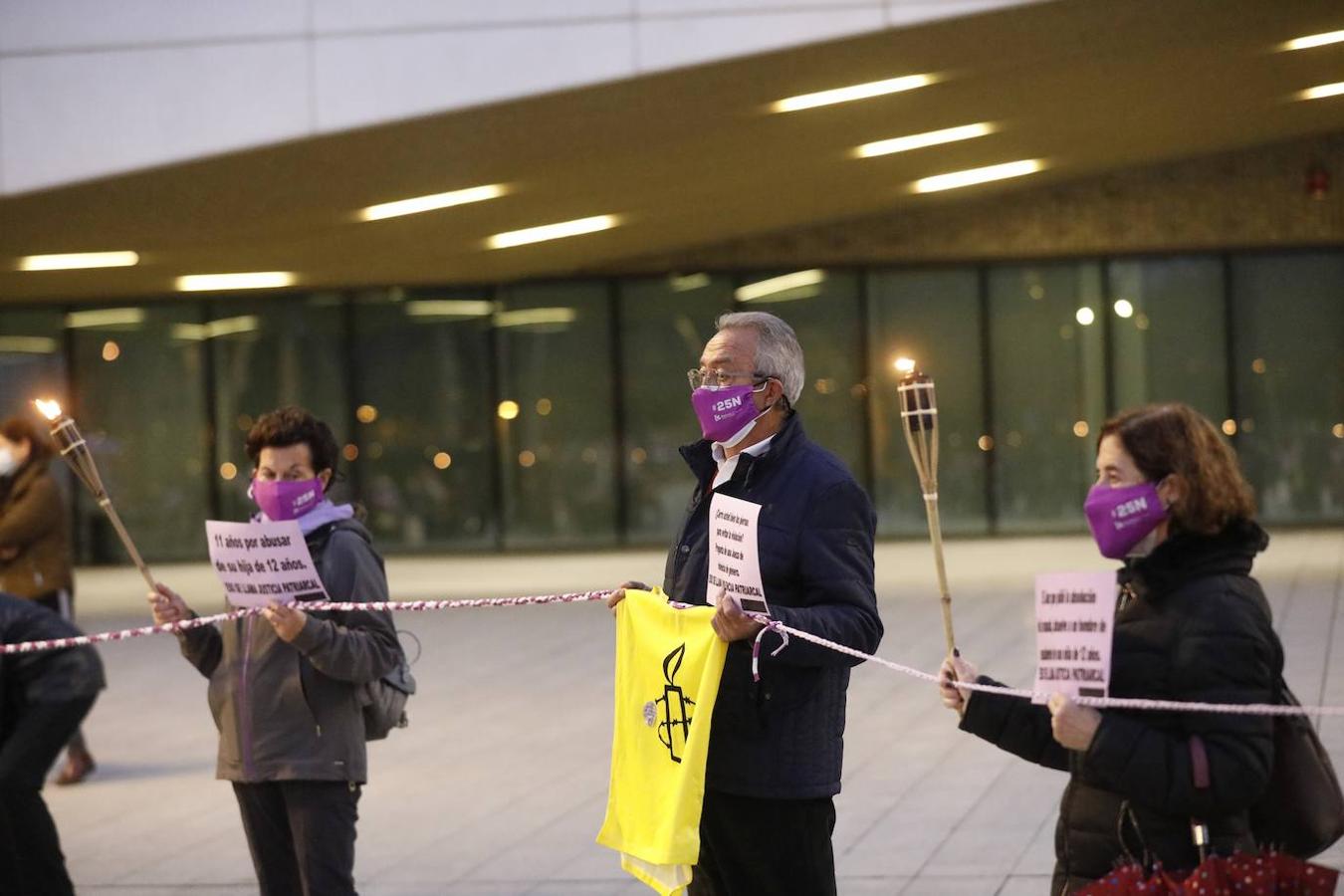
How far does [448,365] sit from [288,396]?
7.34ft

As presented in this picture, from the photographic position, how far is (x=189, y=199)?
1550cm

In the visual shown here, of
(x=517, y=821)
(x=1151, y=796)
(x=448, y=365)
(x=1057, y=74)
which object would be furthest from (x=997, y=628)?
(x=448, y=365)

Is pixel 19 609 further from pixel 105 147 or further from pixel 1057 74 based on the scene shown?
pixel 1057 74

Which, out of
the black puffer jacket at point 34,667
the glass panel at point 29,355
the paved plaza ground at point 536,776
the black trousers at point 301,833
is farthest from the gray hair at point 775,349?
the glass panel at point 29,355

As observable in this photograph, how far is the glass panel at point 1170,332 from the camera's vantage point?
23.8m

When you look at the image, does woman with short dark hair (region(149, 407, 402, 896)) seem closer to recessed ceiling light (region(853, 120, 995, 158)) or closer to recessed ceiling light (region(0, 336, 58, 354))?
recessed ceiling light (region(853, 120, 995, 158))

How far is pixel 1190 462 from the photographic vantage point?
3486 mm

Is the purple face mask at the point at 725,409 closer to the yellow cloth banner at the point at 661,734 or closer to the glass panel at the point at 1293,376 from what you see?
the yellow cloth banner at the point at 661,734

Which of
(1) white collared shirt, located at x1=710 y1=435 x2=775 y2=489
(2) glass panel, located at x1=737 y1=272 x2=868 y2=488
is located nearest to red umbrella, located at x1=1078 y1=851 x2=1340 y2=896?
(1) white collared shirt, located at x1=710 y1=435 x2=775 y2=489

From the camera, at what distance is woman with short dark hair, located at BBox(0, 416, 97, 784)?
381 inches

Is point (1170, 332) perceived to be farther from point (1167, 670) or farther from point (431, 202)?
point (1167, 670)

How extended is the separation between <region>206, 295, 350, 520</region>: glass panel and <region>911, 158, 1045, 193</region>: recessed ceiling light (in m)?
8.24

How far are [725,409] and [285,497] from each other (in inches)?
56.8

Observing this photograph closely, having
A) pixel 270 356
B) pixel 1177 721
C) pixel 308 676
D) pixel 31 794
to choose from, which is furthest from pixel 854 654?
pixel 270 356
